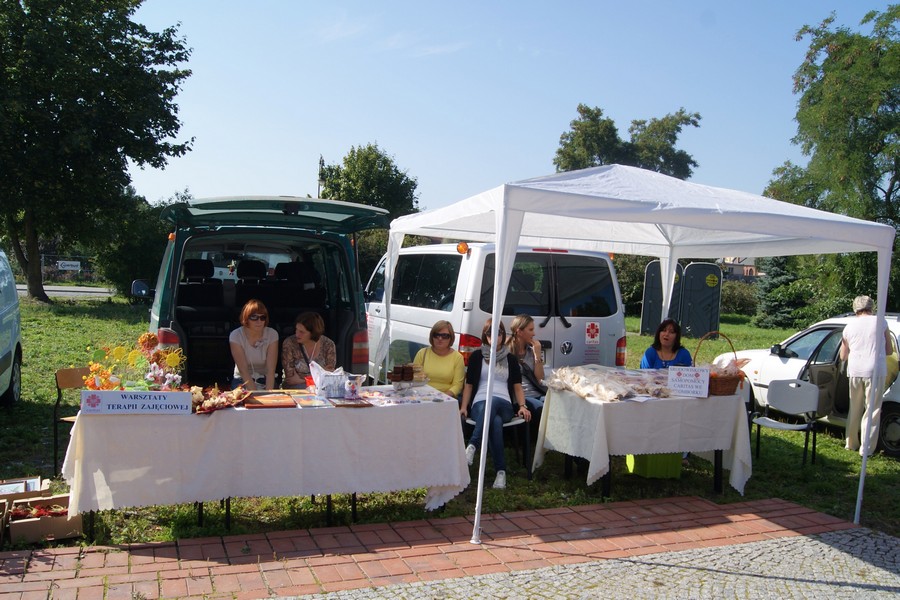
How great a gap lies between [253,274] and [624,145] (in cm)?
4827

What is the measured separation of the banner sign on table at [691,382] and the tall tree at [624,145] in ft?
139

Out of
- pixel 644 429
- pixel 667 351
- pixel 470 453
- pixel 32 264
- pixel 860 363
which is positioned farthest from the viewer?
pixel 32 264

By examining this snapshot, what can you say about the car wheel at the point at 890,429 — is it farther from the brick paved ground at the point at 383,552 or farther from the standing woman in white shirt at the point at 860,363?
the brick paved ground at the point at 383,552

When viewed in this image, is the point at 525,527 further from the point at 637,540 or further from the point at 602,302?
the point at 602,302

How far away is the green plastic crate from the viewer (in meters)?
6.47

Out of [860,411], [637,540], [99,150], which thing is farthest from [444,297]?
[99,150]

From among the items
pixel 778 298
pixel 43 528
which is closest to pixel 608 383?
pixel 43 528

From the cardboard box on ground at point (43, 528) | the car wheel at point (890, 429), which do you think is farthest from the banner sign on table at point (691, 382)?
the cardboard box on ground at point (43, 528)

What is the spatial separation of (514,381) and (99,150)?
789 inches

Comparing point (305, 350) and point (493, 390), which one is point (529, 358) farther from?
point (305, 350)

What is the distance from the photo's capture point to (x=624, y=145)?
52.5 meters

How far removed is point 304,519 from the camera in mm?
5234

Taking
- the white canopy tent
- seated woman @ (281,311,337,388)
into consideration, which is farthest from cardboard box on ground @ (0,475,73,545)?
the white canopy tent

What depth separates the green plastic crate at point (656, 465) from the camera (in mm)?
6473
